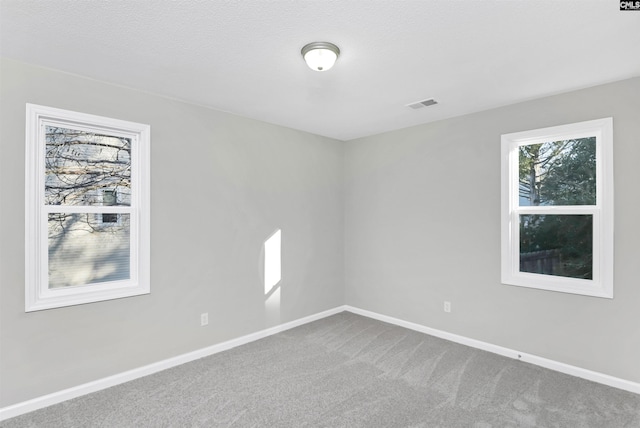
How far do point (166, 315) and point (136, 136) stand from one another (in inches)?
65.7

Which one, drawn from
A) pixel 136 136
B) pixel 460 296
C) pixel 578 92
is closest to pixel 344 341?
pixel 460 296

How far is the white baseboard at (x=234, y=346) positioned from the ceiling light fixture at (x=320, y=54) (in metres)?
2.86

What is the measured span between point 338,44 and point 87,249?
2558mm

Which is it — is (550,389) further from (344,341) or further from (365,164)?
(365,164)

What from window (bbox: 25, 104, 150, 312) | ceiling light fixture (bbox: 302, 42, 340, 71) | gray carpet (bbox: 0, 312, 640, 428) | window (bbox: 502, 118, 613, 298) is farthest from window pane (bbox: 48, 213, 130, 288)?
window (bbox: 502, 118, 613, 298)

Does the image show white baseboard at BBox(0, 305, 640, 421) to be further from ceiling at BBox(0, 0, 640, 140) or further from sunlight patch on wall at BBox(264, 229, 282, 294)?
ceiling at BBox(0, 0, 640, 140)

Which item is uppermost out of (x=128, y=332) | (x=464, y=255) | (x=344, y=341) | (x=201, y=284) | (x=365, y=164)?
(x=365, y=164)

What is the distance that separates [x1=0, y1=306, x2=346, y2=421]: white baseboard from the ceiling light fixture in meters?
2.86

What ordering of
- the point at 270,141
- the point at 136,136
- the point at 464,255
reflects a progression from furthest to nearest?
1. the point at 270,141
2. the point at 464,255
3. the point at 136,136

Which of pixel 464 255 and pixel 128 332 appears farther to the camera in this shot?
pixel 464 255

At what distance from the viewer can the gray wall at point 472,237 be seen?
2729 millimetres

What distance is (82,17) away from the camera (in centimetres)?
187

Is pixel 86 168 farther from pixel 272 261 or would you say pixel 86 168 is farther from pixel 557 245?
pixel 557 245

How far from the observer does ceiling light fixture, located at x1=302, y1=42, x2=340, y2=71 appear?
2.14 metres
